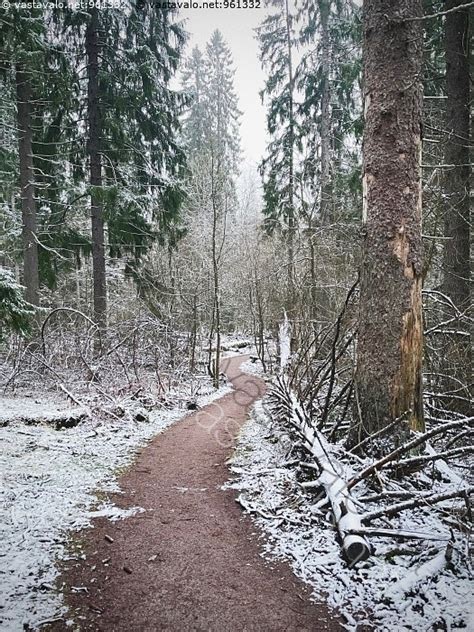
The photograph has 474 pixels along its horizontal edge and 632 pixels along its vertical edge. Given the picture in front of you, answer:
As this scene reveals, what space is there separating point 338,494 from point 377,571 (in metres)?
0.70

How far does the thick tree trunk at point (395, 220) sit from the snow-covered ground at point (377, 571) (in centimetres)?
105

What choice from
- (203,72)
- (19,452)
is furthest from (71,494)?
(203,72)

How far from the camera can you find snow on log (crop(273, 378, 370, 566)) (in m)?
2.96

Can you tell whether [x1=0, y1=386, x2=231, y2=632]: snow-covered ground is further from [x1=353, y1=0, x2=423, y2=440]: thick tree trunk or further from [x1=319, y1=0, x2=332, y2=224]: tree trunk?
[x1=319, y1=0, x2=332, y2=224]: tree trunk

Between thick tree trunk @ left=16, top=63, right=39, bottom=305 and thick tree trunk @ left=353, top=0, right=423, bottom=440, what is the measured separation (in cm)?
1060

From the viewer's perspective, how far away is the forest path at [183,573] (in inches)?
103

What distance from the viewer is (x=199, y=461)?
6070 millimetres

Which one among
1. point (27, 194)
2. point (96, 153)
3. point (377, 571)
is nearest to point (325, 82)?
point (96, 153)

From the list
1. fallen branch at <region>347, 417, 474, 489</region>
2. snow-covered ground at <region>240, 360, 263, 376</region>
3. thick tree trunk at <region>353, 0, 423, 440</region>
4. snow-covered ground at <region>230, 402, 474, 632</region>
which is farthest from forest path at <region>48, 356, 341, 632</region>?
snow-covered ground at <region>240, 360, 263, 376</region>

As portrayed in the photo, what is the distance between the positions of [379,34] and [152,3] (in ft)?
41.0

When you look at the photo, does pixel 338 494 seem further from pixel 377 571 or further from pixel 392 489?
pixel 377 571

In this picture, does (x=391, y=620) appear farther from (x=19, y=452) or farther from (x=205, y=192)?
(x=205, y=192)

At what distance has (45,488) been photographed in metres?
4.59

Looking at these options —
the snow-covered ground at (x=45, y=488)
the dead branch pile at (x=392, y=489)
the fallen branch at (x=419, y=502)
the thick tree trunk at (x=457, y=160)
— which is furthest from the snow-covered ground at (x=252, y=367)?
the fallen branch at (x=419, y=502)
